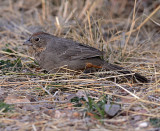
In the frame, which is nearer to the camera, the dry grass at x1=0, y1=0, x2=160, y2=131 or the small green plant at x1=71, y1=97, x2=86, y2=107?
the dry grass at x1=0, y1=0, x2=160, y2=131

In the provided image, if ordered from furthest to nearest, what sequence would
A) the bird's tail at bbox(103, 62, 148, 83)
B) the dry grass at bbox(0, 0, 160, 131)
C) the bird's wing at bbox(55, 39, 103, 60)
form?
the bird's wing at bbox(55, 39, 103, 60)
the bird's tail at bbox(103, 62, 148, 83)
the dry grass at bbox(0, 0, 160, 131)

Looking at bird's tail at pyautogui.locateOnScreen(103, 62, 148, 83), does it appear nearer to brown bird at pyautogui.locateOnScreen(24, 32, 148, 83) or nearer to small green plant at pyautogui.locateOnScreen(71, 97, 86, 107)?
brown bird at pyautogui.locateOnScreen(24, 32, 148, 83)

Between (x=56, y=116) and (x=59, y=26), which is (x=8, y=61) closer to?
(x=59, y=26)

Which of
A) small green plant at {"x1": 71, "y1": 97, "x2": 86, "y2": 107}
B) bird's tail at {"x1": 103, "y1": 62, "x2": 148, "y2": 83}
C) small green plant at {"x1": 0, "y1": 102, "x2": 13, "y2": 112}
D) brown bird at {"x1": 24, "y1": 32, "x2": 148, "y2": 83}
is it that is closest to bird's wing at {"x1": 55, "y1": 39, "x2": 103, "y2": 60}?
brown bird at {"x1": 24, "y1": 32, "x2": 148, "y2": 83}

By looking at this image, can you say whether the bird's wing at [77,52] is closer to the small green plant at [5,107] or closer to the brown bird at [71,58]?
the brown bird at [71,58]

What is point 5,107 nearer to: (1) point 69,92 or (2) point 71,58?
(1) point 69,92

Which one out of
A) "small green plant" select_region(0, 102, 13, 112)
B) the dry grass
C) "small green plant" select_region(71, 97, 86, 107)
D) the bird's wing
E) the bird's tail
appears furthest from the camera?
the bird's wing

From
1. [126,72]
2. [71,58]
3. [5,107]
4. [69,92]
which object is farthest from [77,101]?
[71,58]

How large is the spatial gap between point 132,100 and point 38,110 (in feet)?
4.09

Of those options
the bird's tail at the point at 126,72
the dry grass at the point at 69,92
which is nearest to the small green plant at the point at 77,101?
the dry grass at the point at 69,92

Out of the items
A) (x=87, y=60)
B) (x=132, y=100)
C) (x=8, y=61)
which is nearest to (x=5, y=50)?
(x=8, y=61)

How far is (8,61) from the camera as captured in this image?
5473mm

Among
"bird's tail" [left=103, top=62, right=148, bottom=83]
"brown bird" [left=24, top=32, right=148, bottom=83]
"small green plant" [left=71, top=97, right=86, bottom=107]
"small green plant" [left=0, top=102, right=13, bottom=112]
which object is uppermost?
"brown bird" [left=24, top=32, right=148, bottom=83]

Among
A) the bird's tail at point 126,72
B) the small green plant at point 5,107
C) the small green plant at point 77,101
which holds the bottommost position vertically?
the small green plant at point 5,107
